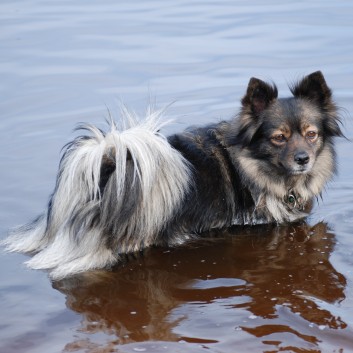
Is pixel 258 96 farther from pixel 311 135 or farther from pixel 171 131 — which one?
pixel 171 131

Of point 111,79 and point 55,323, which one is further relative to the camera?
point 111,79

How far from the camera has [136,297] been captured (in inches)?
213

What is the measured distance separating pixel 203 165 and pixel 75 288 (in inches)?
51.5

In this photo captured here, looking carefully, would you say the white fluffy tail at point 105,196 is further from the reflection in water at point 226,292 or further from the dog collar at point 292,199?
the dog collar at point 292,199

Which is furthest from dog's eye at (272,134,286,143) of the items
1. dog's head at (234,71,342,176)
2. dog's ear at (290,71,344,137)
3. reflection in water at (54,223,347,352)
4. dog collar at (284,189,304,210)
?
reflection in water at (54,223,347,352)

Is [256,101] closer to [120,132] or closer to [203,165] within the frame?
[203,165]

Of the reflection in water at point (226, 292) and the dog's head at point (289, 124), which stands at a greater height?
the dog's head at point (289, 124)

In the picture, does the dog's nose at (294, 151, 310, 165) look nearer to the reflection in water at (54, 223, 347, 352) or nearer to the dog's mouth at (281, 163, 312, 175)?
the dog's mouth at (281, 163, 312, 175)

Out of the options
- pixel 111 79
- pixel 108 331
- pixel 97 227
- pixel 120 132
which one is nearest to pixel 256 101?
pixel 120 132

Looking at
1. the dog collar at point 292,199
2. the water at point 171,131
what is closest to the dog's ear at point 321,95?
the dog collar at point 292,199

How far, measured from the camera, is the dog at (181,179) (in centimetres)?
564

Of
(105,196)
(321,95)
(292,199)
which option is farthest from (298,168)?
(105,196)

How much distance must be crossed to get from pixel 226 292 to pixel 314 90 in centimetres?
164

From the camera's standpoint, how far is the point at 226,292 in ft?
17.7
